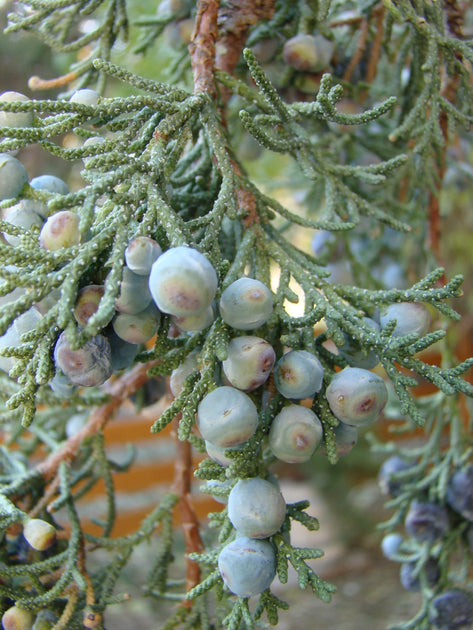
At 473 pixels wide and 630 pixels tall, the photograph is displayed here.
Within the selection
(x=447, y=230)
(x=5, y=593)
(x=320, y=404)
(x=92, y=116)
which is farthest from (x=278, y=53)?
(x=447, y=230)

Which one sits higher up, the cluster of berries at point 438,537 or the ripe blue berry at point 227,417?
the ripe blue berry at point 227,417

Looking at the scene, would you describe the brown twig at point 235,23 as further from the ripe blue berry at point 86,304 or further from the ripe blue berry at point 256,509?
the ripe blue berry at point 256,509

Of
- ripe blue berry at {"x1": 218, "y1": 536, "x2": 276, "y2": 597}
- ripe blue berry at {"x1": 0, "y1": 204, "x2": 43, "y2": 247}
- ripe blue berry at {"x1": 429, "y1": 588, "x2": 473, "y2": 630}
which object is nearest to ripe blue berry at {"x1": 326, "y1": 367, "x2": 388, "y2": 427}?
ripe blue berry at {"x1": 218, "y1": 536, "x2": 276, "y2": 597}

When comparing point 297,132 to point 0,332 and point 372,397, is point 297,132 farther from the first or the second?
point 0,332

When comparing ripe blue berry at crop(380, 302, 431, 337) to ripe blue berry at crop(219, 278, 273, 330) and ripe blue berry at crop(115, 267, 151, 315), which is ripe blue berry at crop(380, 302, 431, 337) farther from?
ripe blue berry at crop(115, 267, 151, 315)

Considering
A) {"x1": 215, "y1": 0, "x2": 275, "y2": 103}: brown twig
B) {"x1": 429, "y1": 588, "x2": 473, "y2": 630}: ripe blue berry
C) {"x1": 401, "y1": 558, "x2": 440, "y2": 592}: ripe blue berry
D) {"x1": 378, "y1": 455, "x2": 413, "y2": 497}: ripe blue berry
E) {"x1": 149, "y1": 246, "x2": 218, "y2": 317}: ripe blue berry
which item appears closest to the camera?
{"x1": 149, "y1": 246, "x2": 218, "y2": 317}: ripe blue berry

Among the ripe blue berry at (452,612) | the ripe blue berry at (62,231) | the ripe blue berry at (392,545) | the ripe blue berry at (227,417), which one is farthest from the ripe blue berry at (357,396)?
the ripe blue berry at (392,545)
